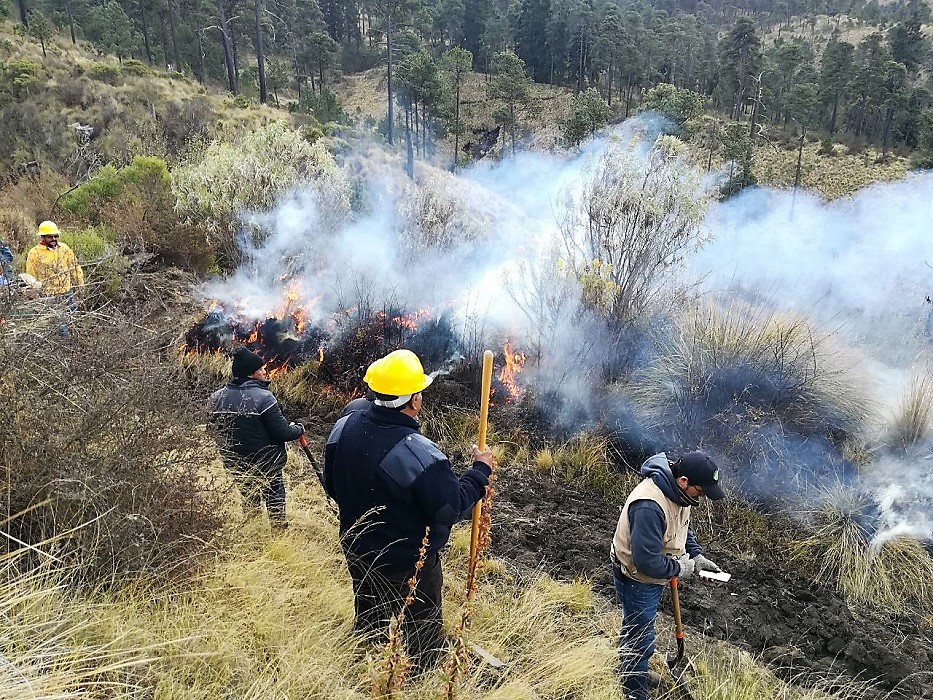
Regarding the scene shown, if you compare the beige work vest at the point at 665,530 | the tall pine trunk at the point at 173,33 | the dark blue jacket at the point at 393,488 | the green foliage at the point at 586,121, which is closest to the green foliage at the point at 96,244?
the dark blue jacket at the point at 393,488

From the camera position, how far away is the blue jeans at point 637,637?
3586 mm

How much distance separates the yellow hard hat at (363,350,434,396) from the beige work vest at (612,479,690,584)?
1.42 meters

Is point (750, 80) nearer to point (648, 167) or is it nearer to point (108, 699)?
point (648, 167)

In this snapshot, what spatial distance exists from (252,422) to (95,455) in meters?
1.58

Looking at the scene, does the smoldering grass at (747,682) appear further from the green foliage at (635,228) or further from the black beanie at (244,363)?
the green foliage at (635,228)

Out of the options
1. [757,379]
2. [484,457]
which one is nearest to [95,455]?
[484,457]

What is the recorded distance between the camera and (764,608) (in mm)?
5055

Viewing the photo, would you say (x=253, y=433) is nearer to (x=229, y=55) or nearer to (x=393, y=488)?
(x=393, y=488)

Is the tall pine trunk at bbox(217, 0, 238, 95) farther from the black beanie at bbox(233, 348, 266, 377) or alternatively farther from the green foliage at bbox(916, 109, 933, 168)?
the green foliage at bbox(916, 109, 933, 168)

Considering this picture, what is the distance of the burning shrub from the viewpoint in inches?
106

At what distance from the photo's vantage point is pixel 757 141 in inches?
1570

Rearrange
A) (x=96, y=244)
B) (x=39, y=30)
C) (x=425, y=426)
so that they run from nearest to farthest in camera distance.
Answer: (x=425, y=426), (x=96, y=244), (x=39, y=30)

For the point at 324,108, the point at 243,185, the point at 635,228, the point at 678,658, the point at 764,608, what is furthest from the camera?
the point at 324,108

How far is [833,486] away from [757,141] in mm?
39532
